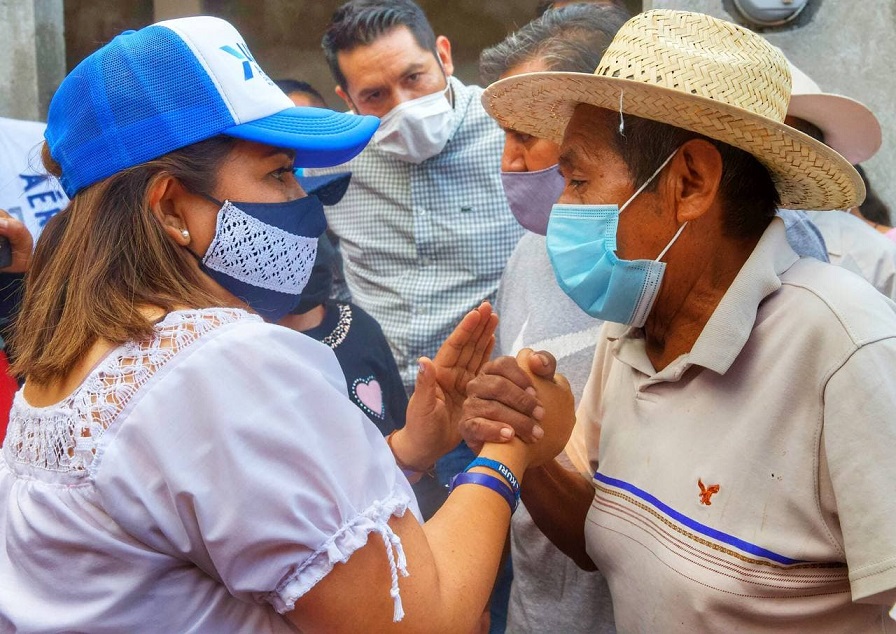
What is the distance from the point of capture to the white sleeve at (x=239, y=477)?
4.60 feet

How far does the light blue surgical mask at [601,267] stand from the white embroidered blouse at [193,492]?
76 cm

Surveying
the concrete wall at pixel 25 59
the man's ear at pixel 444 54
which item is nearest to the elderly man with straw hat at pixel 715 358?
the man's ear at pixel 444 54

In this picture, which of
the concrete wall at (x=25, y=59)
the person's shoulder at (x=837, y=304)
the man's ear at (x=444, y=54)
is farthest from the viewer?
the concrete wall at (x=25, y=59)

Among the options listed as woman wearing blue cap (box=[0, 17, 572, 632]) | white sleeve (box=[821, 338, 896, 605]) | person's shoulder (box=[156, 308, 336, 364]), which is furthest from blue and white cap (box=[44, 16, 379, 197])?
white sleeve (box=[821, 338, 896, 605])

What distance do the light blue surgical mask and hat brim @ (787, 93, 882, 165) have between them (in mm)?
1245

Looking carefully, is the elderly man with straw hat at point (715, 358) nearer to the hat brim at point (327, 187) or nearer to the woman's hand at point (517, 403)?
the woman's hand at point (517, 403)

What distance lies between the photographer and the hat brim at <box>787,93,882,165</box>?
2.94 m

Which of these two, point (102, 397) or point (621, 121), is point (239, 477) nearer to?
point (102, 397)

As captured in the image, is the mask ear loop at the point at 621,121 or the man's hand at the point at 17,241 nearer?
the mask ear loop at the point at 621,121

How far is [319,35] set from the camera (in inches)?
289

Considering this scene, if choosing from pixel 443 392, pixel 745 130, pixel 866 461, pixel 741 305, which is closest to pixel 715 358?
pixel 741 305

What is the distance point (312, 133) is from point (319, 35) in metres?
5.81

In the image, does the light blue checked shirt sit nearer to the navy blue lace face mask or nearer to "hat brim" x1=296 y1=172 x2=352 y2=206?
"hat brim" x1=296 y1=172 x2=352 y2=206

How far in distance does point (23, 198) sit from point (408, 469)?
1.95 metres
